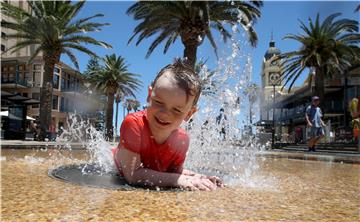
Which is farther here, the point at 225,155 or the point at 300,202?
the point at 225,155

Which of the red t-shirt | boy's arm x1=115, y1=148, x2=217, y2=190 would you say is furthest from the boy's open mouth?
boy's arm x1=115, y1=148, x2=217, y2=190

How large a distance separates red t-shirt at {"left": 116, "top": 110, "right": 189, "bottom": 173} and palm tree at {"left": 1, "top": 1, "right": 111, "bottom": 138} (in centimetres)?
2115

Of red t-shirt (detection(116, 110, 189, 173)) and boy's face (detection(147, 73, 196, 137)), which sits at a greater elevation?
boy's face (detection(147, 73, 196, 137))

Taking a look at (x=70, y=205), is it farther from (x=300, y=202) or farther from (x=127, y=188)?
(x=300, y=202)

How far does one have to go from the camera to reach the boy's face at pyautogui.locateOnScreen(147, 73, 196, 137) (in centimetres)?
268

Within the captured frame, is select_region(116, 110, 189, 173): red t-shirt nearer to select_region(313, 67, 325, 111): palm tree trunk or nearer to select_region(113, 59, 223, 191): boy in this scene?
select_region(113, 59, 223, 191): boy

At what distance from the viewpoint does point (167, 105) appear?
2.71m

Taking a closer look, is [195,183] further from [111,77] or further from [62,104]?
[62,104]

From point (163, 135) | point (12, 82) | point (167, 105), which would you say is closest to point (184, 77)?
point (167, 105)

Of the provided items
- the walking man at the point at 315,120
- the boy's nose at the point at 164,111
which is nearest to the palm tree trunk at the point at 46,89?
the walking man at the point at 315,120

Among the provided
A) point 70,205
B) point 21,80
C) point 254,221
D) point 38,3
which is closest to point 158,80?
point 70,205

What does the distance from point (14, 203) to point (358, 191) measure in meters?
2.50

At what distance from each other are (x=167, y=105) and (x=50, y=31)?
72.4 ft

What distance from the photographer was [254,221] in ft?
6.05
